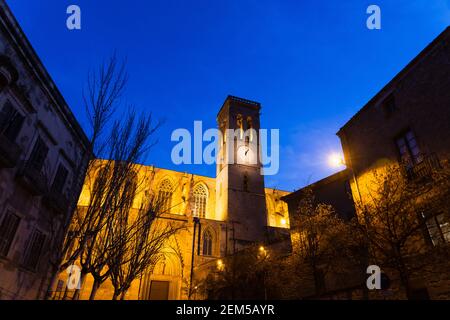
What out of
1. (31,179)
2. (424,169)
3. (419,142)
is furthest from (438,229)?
(31,179)

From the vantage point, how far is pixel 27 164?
10.7m

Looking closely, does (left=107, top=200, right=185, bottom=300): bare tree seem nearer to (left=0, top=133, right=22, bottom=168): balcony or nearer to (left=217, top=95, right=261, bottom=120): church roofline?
(left=0, top=133, right=22, bottom=168): balcony

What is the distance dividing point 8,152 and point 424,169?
14.9 m

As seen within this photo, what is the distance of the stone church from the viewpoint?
27.8 meters

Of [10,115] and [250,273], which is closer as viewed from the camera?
[10,115]

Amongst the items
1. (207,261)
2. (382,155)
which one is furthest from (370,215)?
(207,261)

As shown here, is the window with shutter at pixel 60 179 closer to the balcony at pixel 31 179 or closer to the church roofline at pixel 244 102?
the balcony at pixel 31 179

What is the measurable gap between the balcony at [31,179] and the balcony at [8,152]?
459mm

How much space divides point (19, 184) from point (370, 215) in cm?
1281

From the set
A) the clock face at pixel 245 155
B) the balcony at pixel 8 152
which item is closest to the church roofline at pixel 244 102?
the clock face at pixel 245 155

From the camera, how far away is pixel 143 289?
26.9 m

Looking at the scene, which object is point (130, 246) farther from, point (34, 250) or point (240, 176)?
point (240, 176)
